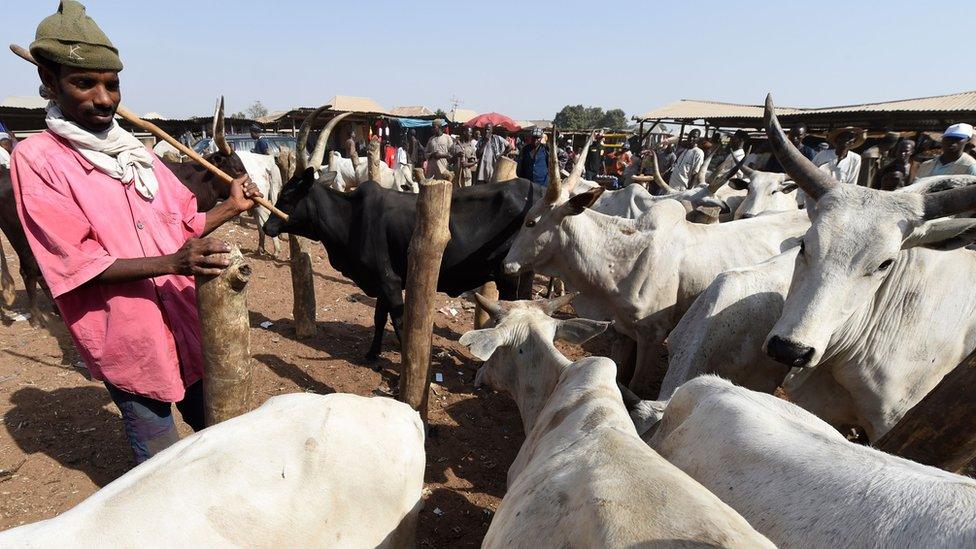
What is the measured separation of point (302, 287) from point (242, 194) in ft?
9.98

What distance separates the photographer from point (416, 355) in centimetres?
372

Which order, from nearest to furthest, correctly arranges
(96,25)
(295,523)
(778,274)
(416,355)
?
(295,523), (96,25), (778,274), (416,355)

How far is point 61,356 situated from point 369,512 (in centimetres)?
501

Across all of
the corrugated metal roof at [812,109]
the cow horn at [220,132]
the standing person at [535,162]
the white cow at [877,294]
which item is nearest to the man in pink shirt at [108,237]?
the white cow at [877,294]

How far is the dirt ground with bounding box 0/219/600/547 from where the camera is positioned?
3.34 meters

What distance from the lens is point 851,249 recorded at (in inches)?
101

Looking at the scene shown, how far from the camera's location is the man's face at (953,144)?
231 inches

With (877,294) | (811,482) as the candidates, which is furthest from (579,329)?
(811,482)

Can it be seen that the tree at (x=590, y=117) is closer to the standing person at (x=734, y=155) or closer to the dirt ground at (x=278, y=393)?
the standing person at (x=734, y=155)

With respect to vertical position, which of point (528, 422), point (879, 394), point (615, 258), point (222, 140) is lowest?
point (528, 422)

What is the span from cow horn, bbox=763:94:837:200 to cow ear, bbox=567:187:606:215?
1568 millimetres

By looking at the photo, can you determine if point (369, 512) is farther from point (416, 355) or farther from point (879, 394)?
point (879, 394)

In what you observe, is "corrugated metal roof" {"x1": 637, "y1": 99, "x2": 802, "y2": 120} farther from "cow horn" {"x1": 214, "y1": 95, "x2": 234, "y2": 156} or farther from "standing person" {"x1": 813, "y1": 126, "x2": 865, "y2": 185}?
"cow horn" {"x1": 214, "y1": 95, "x2": 234, "y2": 156}

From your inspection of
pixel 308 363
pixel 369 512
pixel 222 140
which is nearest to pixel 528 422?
pixel 369 512
